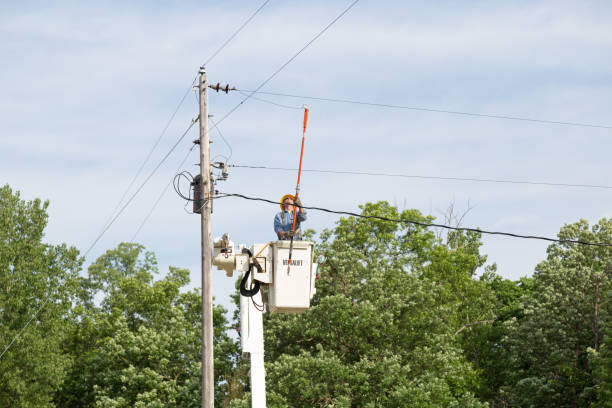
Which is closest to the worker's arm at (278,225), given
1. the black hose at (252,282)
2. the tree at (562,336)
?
the black hose at (252,282)

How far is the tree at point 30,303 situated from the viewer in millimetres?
38781

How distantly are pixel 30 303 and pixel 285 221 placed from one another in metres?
30.9

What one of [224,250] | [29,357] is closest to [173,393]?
[29,357]

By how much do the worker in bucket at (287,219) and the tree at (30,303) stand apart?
27.4 meters

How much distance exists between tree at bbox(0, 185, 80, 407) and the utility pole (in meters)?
24.1

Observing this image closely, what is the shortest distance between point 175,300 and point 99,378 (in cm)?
943

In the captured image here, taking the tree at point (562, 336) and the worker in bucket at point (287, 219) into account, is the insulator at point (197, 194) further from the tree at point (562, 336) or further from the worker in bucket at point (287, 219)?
the tree at point (562, 336)

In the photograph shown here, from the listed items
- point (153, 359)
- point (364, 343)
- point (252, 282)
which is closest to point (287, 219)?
point (252, 282)

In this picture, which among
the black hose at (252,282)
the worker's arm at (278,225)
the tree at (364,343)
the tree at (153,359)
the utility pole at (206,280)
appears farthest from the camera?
the tree at (153,359)

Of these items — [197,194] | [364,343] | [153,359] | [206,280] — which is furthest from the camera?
[153,359]

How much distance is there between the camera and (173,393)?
35.6m

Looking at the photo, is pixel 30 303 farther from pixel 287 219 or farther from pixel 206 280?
pixel 287 219

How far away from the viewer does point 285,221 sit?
42.2ft

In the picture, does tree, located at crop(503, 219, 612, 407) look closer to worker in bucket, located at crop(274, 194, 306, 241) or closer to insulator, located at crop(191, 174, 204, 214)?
insulator, located at crop(191, 174, 204, 214)
